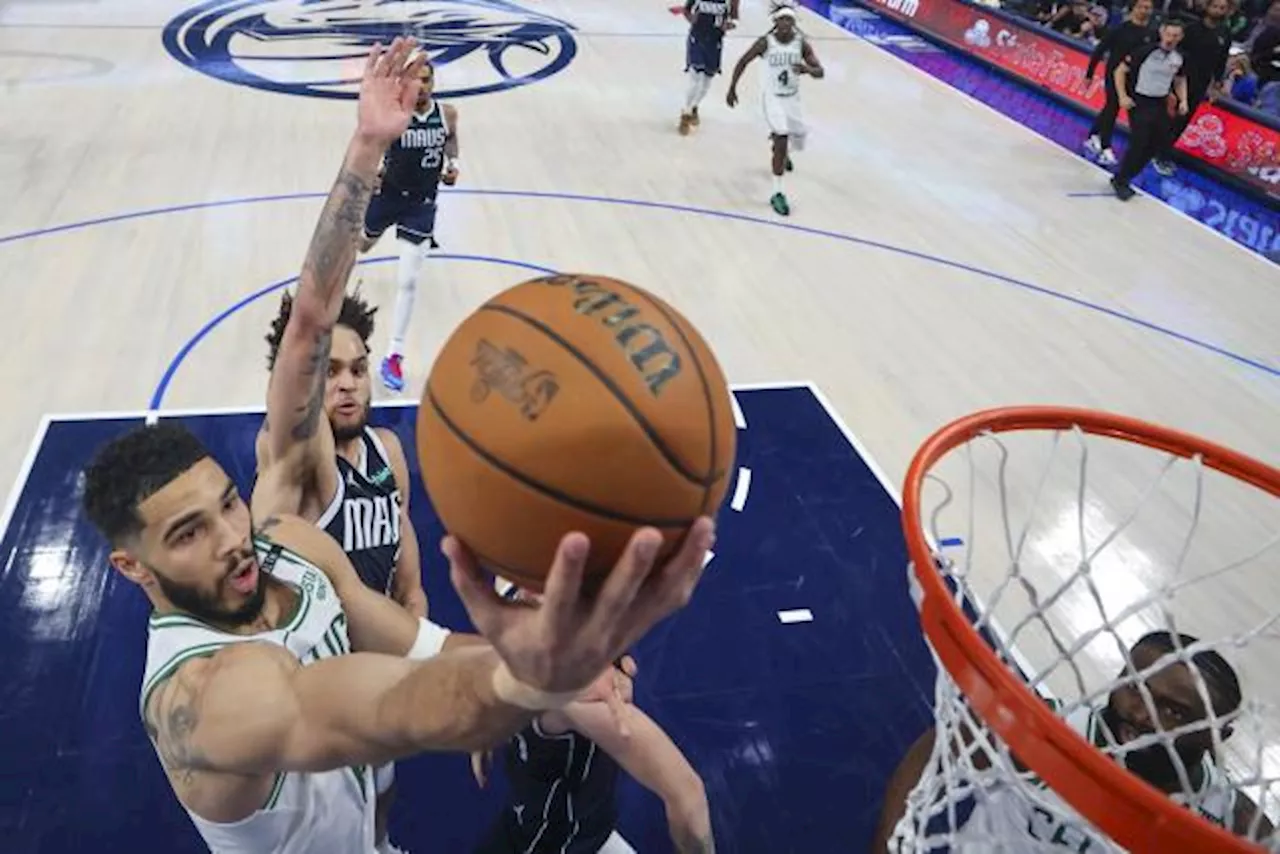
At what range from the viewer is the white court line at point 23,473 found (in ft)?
13.1

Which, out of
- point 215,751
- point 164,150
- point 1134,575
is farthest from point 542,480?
point 164,150

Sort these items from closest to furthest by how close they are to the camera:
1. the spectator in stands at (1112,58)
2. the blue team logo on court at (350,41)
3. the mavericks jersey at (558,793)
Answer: the mavericks jersey at (558,793)
the spectator in stands at (1112,58)
the blue team logo on court at (350,41)

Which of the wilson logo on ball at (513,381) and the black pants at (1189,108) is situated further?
the black pants at (1189,108)

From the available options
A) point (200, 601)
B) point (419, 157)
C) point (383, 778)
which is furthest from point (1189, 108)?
point (200, 601)

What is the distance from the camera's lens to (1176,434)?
7.77ft

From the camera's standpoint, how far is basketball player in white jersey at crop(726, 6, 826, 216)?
7.30 metres

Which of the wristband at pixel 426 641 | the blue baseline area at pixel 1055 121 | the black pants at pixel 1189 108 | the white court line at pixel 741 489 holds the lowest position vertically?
the white court line at pixel 741 489

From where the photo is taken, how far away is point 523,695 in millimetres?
1291

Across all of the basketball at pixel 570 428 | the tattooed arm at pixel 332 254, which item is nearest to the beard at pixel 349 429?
the tattooed arm at pixel 332 254

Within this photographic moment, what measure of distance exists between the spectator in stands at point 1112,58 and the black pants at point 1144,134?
0.44 meters

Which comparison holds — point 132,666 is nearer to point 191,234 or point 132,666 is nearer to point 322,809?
point 322,809

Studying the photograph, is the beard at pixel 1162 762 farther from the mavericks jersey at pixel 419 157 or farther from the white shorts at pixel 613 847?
the mavericks jersey at pixel 419 157

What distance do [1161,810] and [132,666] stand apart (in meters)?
3.13

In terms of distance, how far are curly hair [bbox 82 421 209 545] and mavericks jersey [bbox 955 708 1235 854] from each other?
1.66 metres
